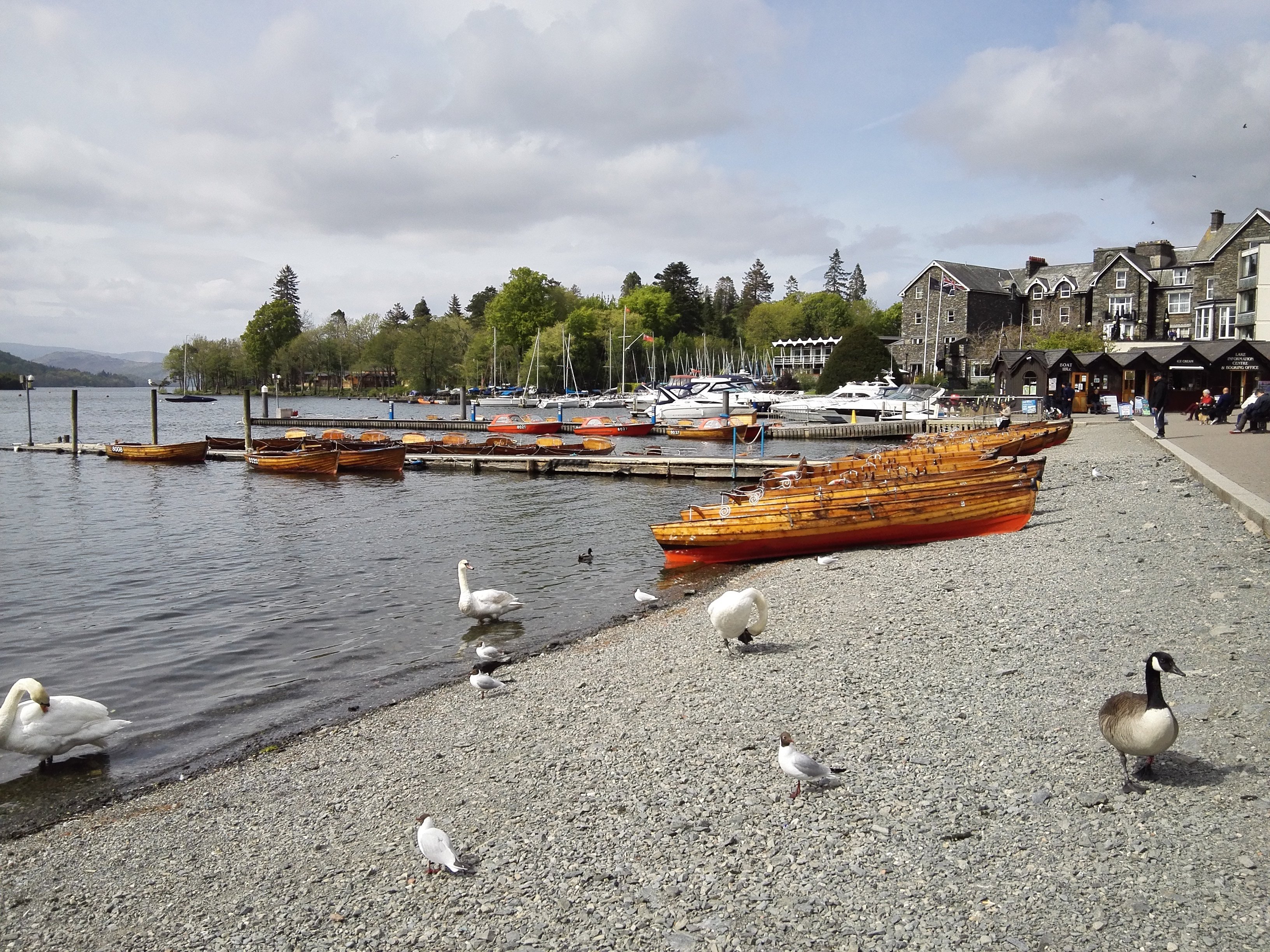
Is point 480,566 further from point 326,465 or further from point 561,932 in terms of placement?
point 326,465

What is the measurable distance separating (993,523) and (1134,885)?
13.4m

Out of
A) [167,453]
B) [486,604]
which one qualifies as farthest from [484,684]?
[167,453]

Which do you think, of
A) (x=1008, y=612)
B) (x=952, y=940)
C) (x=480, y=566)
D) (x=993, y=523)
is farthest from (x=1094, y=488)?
(x=952, y=940)

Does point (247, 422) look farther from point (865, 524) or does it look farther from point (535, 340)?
point (535, 340)

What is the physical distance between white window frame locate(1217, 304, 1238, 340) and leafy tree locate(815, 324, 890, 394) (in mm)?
24332

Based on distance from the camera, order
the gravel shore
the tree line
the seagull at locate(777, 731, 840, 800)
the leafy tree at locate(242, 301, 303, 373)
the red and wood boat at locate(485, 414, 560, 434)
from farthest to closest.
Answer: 1. the leafy tree at locate(242, 301, 303, 373)
2. the tree line
3. the red and wood boat at locate(485, 414, 560, 434)
4. the seagull at locate(777, 731, 840, 800)
5. the gravel shore

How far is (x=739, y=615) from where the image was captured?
1045 cm

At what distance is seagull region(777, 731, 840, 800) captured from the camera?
651cm

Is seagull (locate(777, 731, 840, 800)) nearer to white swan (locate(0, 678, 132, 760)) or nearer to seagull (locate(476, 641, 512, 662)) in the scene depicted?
seagull (locate(476, 641, 512, 662))

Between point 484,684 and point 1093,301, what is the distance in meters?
80.4

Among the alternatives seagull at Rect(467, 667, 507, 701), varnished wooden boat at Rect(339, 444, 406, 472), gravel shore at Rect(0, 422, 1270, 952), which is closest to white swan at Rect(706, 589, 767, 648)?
gravel shore at Rect(0, 422, 1270, 952)

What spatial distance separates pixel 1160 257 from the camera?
74.4 m

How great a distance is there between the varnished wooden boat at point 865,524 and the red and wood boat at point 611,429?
37650 mm

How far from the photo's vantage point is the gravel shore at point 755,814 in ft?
16.8
